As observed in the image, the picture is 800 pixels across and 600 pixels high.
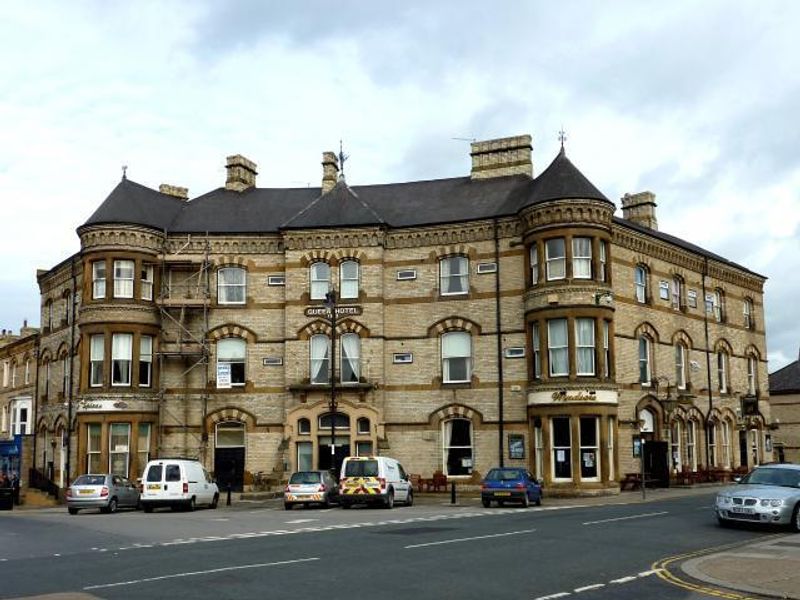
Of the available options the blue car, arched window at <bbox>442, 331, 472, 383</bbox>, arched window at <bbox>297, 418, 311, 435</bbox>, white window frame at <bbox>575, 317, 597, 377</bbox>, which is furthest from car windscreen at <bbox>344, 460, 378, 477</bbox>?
white window frame at <bbox>575, 317, 597, 377</bbox>

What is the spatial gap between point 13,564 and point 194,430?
83.0 ft

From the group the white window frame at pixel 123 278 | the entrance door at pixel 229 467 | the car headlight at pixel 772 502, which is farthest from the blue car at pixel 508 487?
the white window frame at pixel 123 278

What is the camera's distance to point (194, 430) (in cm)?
4056

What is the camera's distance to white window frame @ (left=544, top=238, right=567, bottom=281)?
36875mm

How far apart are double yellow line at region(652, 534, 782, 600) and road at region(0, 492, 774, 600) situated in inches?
5.2

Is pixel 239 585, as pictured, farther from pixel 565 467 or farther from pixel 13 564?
pixel 565 467

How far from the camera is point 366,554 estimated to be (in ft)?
53.2

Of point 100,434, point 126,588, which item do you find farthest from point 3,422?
point 126,588

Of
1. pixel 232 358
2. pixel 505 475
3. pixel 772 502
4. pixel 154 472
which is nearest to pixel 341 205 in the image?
pixel 232 358

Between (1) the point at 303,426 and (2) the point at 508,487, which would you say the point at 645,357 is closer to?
(2) the point at 508,487

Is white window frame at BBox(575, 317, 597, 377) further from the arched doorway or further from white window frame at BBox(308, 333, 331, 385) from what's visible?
the arched doorway

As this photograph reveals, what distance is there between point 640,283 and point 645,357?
3332 millimetres

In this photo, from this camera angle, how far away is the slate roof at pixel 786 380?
64062 millimetres

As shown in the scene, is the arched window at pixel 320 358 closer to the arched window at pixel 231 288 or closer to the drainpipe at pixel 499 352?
the arched window at pixel 231 288
